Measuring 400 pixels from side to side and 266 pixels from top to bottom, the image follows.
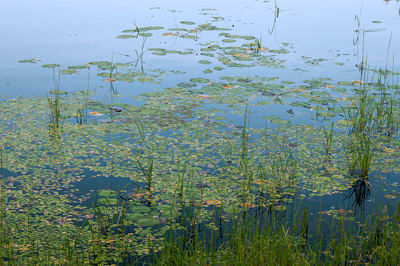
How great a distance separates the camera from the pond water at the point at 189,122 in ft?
8.55

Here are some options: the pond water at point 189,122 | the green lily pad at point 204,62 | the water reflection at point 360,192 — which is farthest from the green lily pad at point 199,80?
the water reflection at point 360,192

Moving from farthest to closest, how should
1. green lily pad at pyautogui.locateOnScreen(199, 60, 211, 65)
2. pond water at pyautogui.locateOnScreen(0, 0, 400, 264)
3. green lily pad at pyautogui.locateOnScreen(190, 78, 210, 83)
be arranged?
green lily pad at pyautogui.locateOnScreen(199, 60, 211, 65), green lily pad at pyautogui.locateOnScreen(190, 78, 210, 83), pond water at pyautogui.locateOnScreen(0, 0, 400, 264)

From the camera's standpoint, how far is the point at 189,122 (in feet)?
12.3

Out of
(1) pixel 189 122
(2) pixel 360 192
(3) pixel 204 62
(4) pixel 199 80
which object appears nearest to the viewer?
(2) pixel 360 192

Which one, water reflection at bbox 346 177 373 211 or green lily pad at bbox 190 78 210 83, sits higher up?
green lily pad at bbox 190 78 210 83

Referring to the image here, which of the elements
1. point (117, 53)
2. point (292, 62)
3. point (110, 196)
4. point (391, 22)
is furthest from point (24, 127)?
point (391, 22)

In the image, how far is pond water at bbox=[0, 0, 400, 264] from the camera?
8.55 feet

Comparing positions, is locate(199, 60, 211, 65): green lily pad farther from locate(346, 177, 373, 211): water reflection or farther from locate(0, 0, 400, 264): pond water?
locate(346, 177, 373, 211): water reflection

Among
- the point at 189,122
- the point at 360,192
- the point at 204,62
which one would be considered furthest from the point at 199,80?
the point at 360,192

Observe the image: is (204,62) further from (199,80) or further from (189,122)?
(189,122)

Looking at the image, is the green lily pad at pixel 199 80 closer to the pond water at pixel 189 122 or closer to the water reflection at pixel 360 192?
the pond water at pixel 189 122

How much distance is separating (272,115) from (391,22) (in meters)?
5.21

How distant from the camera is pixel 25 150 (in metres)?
3.17

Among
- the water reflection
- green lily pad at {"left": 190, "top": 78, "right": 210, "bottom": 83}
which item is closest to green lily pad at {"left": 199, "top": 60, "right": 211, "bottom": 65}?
green lily pad at {"left": 190, "top": 78, "right": 210, "bottom": 83}
